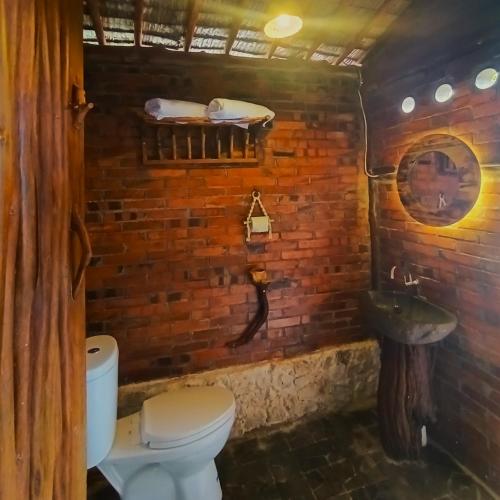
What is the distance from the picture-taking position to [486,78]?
1.60 meters

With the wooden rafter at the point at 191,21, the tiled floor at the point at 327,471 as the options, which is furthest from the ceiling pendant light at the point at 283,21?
the tiled floor at the point at 327,471

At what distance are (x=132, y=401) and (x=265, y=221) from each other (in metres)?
1.27

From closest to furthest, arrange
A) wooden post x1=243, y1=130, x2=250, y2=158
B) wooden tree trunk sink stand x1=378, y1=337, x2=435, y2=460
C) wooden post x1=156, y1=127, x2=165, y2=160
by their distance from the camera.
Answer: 1. wooden tree trunk sink stand x1=378, y1=337, x2=435, y2=460
2. wooden post x1=156, y1=127, x2=165, y2=160
3. wooden post x1=243, y1=130, x2=250, y2=158

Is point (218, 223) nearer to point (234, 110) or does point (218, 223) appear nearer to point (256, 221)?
point (256, 221)

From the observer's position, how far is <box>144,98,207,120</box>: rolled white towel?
182 cm

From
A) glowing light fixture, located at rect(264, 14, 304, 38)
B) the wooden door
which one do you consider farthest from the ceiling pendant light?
the wooden door

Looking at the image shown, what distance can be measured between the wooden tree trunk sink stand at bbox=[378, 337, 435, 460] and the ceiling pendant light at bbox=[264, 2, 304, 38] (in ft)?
5.44

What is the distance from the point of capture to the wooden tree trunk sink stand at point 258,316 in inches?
86.4

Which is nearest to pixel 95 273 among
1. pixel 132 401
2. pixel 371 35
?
pixel 132 401

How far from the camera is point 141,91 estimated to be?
1.97m

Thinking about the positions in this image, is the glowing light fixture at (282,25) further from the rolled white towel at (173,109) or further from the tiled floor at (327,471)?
the tiled floor at (327,471)

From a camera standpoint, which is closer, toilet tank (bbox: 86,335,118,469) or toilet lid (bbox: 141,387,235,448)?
toilet tank (bbox: 86,335,118,469)

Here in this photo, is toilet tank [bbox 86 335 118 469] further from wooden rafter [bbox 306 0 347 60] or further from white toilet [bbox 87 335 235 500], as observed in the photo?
wooden rafter [bbox 306 0 347 60]

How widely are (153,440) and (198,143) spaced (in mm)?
1506
